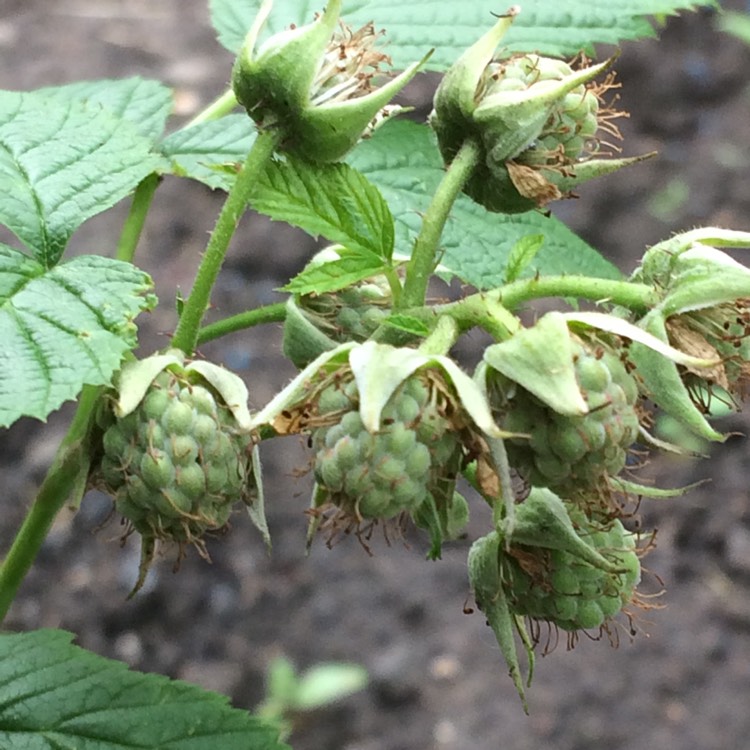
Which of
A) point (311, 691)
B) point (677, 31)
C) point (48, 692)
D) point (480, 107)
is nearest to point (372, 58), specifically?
point (480, 107)

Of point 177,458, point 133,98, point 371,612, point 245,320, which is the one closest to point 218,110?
point 133,98

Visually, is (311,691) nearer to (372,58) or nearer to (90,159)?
(90,159)

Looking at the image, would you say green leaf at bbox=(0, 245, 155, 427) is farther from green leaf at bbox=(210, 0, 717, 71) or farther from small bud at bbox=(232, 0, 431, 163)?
green leaf at bbox=(210, 0, 717, 71)

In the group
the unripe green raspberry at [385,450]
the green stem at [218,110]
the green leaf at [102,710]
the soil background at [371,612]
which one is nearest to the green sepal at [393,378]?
the unripe green raspberry at [385,450]

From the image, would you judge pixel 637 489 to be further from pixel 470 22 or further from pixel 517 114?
pixel 470 22

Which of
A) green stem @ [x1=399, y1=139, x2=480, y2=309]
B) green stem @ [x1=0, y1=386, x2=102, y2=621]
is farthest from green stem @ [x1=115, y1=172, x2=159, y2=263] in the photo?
green stem @ [x1=399, y1=139, x2=480, y2=309]

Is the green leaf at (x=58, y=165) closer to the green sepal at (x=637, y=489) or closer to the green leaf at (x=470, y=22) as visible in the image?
the green leaf at (x=470, y=22)

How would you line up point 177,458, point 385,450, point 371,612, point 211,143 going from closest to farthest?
point 385,450
point 177,458
point 211,143
point 371,612
